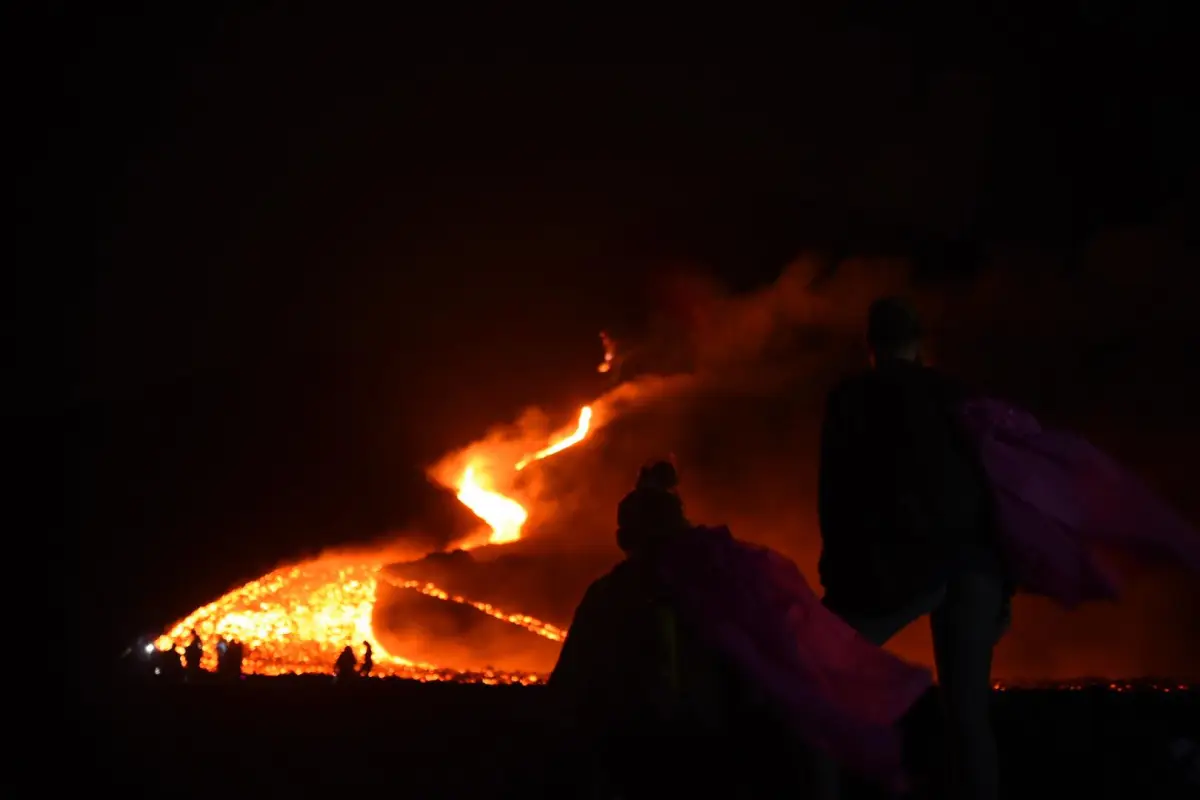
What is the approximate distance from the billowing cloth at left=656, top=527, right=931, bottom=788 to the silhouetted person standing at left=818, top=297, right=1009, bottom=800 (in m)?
0.18

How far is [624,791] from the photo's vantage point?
9.89 ft

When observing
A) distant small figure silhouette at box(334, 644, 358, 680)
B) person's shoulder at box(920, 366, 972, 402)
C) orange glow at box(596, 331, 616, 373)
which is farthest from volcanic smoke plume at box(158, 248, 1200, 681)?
person's shoulder at box(920, 366, 972, 402)

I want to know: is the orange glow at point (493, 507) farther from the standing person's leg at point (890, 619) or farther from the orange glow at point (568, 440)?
the standing person's leg at point (890, 619)

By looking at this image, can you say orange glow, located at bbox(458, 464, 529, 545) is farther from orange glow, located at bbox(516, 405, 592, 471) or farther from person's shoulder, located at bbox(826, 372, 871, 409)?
person's shoulder, located at bbox(826, 372, 871, 409)

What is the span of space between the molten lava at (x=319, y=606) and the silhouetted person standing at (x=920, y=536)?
4658 mm

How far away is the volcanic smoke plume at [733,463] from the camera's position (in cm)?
835

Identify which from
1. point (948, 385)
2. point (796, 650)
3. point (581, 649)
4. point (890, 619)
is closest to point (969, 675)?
point (890, 619)

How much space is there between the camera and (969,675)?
9.66ft

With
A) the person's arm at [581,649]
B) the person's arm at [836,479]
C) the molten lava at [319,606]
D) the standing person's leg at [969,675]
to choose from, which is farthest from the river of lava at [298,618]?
the standing person's leg at [969,675]

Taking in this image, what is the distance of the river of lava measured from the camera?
7.39 m

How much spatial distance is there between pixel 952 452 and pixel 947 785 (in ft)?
2.84

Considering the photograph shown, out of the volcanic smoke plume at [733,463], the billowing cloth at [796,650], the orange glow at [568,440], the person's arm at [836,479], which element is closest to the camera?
the billowing cloth at [796,650]

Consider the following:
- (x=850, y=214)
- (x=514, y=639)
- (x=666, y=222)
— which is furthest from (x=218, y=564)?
(x=850, y=214)

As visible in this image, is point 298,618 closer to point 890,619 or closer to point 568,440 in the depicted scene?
point 568,440
